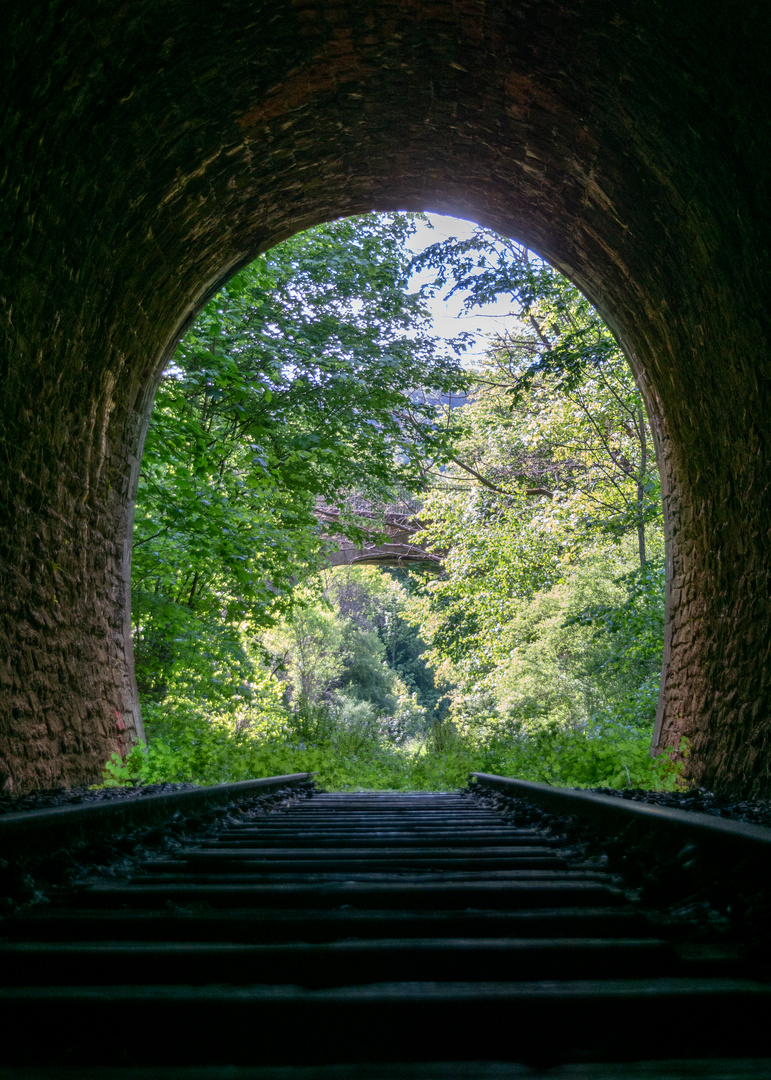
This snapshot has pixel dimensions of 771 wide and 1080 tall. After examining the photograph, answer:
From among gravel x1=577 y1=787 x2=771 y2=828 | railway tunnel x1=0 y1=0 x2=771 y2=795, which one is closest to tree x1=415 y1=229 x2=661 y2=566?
railway tunnel x1=0 y1=0 x2=771 y2=795

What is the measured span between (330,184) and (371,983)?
22.5 ft

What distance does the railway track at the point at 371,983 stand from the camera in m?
1.24

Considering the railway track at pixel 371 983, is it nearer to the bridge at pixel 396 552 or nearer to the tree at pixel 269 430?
the tree at pixel 269 430

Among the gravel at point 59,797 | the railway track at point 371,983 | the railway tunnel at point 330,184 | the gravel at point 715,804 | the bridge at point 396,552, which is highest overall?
the bridge at point 396,552

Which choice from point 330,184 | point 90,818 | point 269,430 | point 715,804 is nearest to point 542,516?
point 269,430

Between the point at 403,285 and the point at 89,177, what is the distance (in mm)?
9385

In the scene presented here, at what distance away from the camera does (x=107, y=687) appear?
6.05 m

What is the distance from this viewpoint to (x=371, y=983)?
58.8 inches

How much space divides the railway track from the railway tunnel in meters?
2.84

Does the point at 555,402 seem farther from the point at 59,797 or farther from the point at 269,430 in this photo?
the point at 59,797

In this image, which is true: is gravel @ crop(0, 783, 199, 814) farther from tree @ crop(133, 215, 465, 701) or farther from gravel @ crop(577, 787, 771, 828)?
tree @ crop(133, 215, 465, 701)

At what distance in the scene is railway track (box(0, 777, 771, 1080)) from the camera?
4.07 ft

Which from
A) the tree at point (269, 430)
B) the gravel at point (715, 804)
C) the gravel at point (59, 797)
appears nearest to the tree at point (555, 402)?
the tree at point (269, 430)

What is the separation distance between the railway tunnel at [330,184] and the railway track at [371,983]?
284 centimetres
